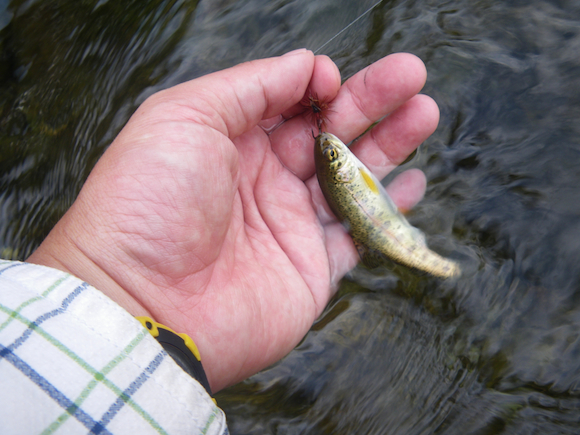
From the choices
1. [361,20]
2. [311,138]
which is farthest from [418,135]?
[361,20]

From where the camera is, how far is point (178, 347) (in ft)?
7.23

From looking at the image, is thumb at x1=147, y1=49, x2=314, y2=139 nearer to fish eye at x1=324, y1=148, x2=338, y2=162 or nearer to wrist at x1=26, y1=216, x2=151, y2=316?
fish eye at x1=324, y1=148, x2=338, y2=162

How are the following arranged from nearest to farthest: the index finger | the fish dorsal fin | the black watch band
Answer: the black watch band
the index finger
the fish dorsal fin

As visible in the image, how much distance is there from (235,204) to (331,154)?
92 centimetres

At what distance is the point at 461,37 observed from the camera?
4.07 m

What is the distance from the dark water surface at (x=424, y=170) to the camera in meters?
3.18

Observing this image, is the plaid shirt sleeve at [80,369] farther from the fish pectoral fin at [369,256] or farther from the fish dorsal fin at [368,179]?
the fish dorsal fin at [368,179]

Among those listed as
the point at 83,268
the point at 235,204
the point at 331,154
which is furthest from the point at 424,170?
the point at 83,268

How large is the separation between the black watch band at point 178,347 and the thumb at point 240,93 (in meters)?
1.40

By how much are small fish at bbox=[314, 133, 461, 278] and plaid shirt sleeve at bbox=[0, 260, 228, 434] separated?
6.59 ft

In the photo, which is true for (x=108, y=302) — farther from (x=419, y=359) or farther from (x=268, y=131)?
(x=419, y=359)

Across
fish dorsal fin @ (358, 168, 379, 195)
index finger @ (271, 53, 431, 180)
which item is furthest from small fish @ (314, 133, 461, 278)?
index finger @ (271, 53, 431, 180)

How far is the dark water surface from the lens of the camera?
3180 mm

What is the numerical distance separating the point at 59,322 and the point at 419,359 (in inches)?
113
